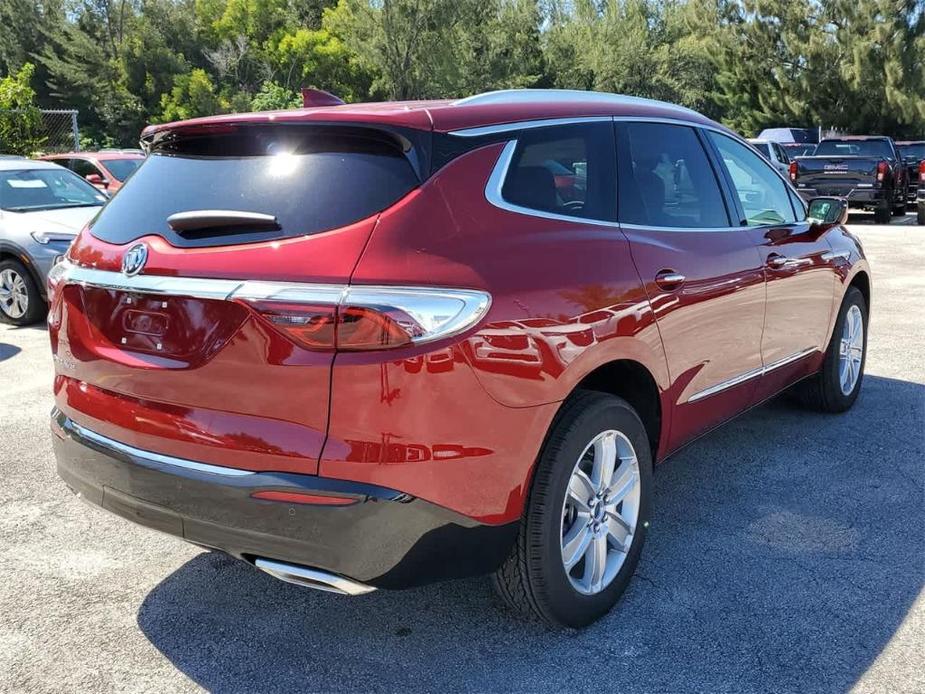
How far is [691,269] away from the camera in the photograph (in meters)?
3.43

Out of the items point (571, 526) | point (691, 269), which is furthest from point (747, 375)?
point (571, 526)

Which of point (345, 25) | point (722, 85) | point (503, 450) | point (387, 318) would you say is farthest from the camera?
point (722, 85)

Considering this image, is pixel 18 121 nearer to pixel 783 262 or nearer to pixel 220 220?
pixel 783 262

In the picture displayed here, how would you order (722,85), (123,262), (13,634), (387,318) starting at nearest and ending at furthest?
(387,318) → (123,262) → (13,634) → (722,85)

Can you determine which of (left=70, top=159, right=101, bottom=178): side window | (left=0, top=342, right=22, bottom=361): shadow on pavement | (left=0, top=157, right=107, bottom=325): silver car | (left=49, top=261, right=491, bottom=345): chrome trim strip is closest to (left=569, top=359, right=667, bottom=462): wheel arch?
(left=49, top=261, right=491, bottom=345): chrome trim strip

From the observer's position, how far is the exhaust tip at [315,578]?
95.3 inches

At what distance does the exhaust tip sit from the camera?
7.94 ft

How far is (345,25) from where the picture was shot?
126 ft

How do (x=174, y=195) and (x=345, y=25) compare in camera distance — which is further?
(x=345, y=25)

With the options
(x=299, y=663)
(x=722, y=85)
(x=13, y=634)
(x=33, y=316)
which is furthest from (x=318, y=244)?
(x=722, y=85)

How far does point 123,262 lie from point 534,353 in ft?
4.28

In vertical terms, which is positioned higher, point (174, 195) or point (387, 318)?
point (174, 195)

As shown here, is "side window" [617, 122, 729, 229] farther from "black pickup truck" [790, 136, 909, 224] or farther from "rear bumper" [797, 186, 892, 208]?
"rear bumper" [797, 186, 892, 208]

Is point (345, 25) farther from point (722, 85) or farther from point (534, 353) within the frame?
point (534, 353)
